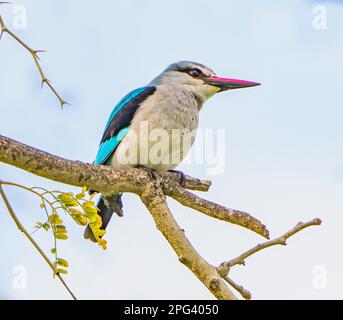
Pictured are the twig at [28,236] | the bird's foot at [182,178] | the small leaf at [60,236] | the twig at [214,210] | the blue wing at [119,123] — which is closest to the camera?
the twig at [28,236]

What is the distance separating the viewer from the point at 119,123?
4.66 m

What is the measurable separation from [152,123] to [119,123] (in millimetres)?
276

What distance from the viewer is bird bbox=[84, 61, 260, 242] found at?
14.4 ft

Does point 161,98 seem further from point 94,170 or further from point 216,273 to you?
point 216,273

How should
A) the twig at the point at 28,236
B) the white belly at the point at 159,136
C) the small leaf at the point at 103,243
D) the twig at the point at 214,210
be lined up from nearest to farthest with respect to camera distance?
the twig at the point at 28,236, the small leaf at the point at 103,243, the twig at the point at 214,210, the white belly at the point at 159,136

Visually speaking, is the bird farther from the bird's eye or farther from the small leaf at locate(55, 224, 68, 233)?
the small leaf at locate(55, 224, 68, 233)

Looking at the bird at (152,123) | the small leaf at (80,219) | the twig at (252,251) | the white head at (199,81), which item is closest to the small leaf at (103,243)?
the small leaf at (80,219)

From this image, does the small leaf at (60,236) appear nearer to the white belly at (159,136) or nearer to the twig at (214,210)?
the twig at (214,210)

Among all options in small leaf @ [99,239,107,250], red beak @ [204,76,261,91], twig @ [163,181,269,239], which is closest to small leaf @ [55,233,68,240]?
small leaf @ [99,239,107,250]

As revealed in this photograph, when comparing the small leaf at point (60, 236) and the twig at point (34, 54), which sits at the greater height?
the twig at point (34, 54)

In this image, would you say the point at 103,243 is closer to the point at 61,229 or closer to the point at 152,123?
the point at 61,229

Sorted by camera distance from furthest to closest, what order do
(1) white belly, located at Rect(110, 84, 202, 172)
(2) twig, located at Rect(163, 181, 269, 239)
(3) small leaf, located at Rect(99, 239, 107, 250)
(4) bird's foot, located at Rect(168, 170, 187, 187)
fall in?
1. (1) white belly, located at Rect(110, 84, 202, 172)
2. (4) bird's foot, located at Rect(168, 170, 187, 187)
3. (2) twig, located at Rect(163, 181, 269, 239)
4. (3) small leaf, located at Rect(99, 239, 107, 250)

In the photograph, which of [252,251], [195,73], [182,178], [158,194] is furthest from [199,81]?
[252,251]

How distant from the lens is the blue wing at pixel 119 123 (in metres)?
4.57
